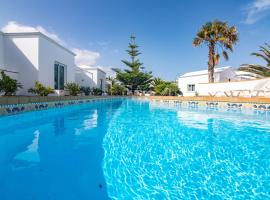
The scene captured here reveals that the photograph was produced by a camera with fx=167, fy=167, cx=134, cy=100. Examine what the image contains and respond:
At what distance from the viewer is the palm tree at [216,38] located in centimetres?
1681

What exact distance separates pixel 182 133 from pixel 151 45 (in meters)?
24.2

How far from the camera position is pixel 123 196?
225 centimetres

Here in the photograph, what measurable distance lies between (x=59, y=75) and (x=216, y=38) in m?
16.3

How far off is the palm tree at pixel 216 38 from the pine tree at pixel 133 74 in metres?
17.4

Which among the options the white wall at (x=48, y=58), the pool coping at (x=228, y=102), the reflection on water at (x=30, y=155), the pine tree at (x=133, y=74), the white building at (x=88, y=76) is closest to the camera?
the reflection on water at (x=30, y=155)

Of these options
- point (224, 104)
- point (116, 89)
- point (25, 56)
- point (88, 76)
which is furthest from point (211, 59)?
point (116, 89)

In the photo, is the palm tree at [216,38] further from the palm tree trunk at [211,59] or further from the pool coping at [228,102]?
the pool coping at [228,102]

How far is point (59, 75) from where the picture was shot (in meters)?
16.6

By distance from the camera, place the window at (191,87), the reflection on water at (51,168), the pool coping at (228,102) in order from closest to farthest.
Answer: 1. the reflection on water at (51,168)
2. the pool coping at (228,102)
3. the window at (191,87)

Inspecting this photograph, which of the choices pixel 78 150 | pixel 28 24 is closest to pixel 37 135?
pixel 78 150

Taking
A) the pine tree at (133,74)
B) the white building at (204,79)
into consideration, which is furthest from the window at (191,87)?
the pine tree at (133,74)

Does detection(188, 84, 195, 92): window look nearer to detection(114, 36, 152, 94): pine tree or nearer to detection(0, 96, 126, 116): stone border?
detection(114, 36, 152, 94): pine tree

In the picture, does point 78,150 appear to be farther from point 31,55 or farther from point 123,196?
point 31,55

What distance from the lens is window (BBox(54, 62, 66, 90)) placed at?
15906 millimetres
